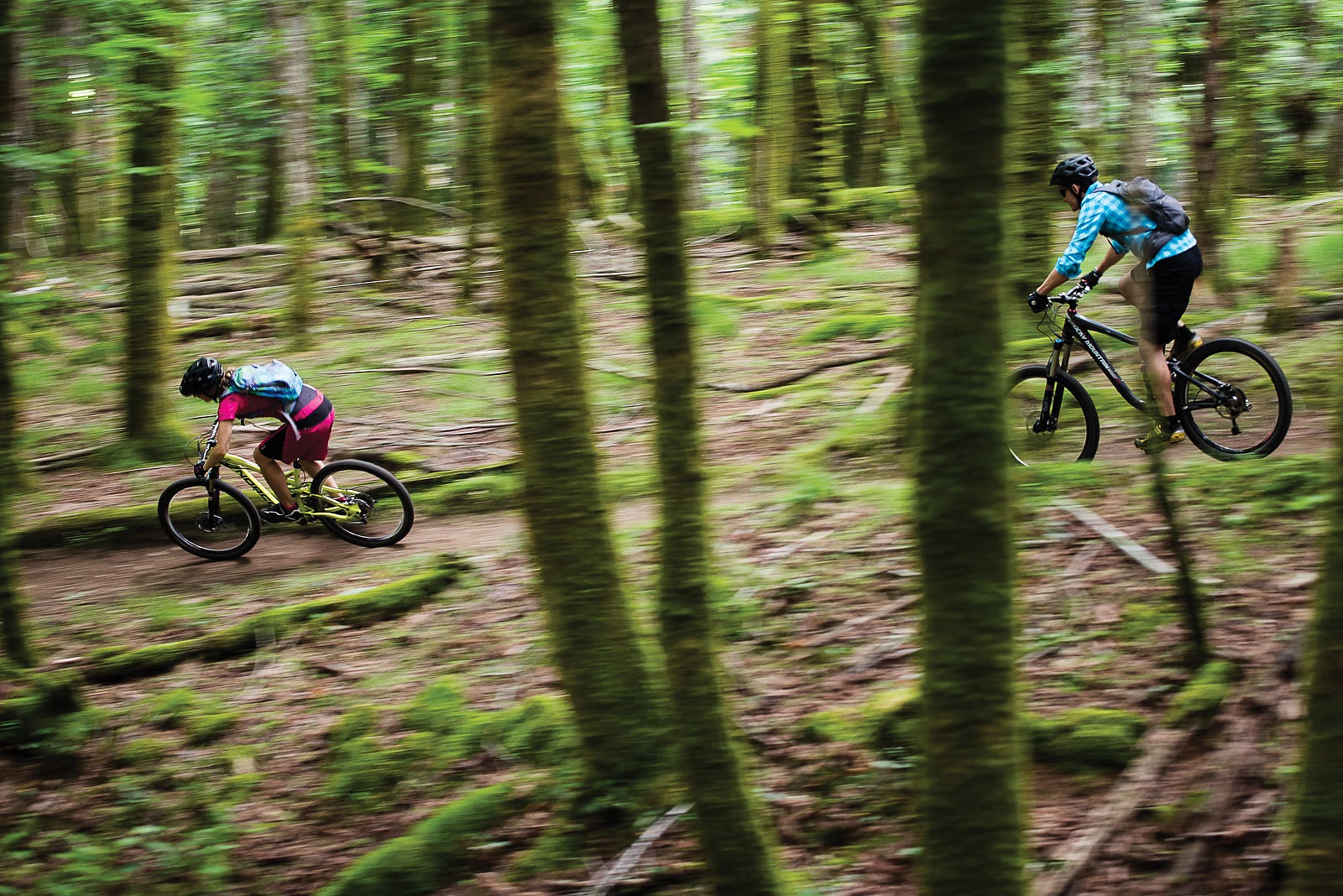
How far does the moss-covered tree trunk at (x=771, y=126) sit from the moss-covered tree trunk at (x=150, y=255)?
732 centimetres

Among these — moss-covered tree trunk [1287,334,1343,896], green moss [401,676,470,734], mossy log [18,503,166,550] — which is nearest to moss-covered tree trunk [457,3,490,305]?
mossy log [18,503,166,550]

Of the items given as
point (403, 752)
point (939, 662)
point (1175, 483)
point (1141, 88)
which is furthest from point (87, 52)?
point (1141, 88)

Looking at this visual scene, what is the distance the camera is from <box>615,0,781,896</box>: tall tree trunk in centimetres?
409

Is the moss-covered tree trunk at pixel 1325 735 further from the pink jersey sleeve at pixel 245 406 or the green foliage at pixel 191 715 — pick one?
the pink jersey sleeve at pixel 245 406

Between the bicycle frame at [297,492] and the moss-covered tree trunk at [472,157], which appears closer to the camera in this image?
the bicycle frame at [297,492]

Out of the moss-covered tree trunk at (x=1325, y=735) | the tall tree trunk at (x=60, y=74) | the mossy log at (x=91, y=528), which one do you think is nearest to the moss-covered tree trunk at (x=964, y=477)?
the moss-covered tree trunk at (x=1325, y=735)

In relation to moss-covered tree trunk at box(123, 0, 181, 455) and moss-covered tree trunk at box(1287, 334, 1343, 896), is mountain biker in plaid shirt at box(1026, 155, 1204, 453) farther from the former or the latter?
moss-covered tree trunk at box(123, 0, 181, 455)

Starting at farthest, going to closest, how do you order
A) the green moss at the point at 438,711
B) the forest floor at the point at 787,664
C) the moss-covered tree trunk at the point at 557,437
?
the green moss at the point at 438,711
the moss-covered tree trunk at the point at 557,437
the forest floor at the point at 787,664

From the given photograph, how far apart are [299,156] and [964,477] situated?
13.5 meters

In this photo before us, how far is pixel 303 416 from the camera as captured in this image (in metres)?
9.10

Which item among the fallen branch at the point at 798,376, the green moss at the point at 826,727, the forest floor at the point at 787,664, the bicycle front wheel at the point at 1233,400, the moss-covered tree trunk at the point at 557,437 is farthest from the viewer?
the fallen branch at the point at 798,376

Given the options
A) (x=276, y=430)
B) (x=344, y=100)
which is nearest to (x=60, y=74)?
(x=276, y=430)

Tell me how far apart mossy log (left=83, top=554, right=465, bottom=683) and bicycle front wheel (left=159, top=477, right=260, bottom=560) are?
1638 mm

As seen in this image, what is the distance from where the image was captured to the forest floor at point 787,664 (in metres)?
4.60
